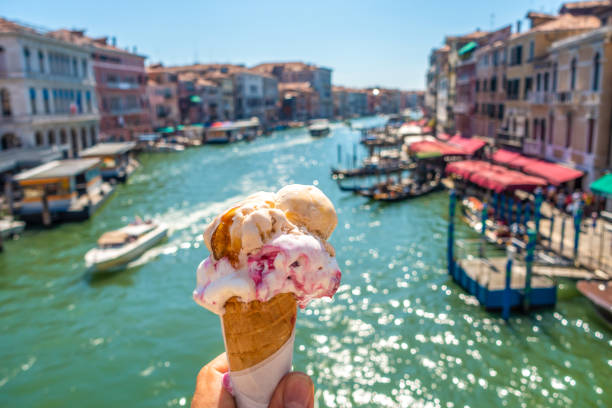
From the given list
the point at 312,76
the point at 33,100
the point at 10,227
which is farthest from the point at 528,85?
the point at 312,76

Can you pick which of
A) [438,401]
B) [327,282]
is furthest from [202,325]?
[327,282]

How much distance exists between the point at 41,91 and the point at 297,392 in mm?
40157

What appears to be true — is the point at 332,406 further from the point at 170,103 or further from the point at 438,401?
the point at 170,103

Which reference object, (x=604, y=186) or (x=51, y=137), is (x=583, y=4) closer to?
(x=604, y=186)

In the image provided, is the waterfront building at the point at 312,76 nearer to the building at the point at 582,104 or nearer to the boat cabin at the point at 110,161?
the boat cabin at the point at 110,161

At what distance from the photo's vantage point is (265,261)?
2428mm

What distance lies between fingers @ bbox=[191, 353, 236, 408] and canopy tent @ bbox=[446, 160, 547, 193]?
20.2m

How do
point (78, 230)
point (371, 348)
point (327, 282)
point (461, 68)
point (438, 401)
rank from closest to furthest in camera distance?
point (327, 282)
point (438, 401)
point (371, 348)
point (78, 230)
point (461, 68)

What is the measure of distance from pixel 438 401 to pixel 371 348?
232 cm

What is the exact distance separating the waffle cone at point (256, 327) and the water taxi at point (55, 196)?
23808mm

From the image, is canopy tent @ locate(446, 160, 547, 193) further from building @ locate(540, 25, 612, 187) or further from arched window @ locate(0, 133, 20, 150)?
arched window @ locate(0, 133, 20, 150)

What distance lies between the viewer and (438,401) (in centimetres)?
999

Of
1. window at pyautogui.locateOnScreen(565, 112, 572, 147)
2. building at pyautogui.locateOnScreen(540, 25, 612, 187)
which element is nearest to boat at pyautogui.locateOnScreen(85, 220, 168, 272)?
building at pyautogui.locateOnScreen(540, 25, 612, 187)

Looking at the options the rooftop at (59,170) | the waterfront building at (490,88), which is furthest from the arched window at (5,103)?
the waterfront building at (490,88)
